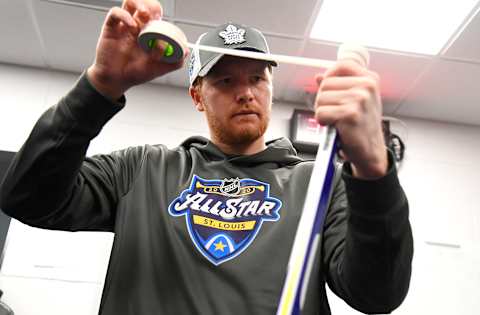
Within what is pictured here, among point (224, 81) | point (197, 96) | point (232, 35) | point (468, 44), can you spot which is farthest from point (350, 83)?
point (468, 44)

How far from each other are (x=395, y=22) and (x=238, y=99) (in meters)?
1.50

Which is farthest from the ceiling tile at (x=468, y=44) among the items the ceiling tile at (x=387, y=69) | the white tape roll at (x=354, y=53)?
the white tape roll at (x=354, y=53)

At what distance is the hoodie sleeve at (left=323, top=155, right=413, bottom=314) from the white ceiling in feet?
5.51

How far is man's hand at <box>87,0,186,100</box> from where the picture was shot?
0.69 metres

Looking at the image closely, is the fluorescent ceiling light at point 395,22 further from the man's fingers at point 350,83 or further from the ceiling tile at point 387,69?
the man's fingers at point 350,83

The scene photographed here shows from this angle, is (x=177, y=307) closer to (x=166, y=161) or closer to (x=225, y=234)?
(x=225, y=234)

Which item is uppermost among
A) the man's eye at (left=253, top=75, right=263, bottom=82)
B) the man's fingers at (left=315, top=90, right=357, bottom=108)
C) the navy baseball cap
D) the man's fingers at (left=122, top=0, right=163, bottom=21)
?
the navy baseball cap

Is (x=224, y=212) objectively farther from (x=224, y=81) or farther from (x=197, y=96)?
(x=197, y=96)

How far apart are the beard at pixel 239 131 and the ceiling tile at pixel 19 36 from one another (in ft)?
5.62

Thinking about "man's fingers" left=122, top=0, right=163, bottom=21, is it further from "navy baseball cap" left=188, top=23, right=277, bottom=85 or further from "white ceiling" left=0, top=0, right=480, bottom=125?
"white ceiling" left=0, top=0, right=480, bottom=125

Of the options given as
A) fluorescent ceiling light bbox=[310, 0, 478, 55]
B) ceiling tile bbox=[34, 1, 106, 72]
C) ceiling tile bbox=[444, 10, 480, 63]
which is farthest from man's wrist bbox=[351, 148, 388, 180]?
ceiling tile bbox=[34, 1, 106, 72]

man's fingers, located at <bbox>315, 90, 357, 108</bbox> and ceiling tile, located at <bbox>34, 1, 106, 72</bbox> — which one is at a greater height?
ceiling tile, located at <bbox>34, 1, 106, 72</bbox>

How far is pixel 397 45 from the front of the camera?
2.36 meters

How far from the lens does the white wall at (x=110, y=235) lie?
7.83ft
